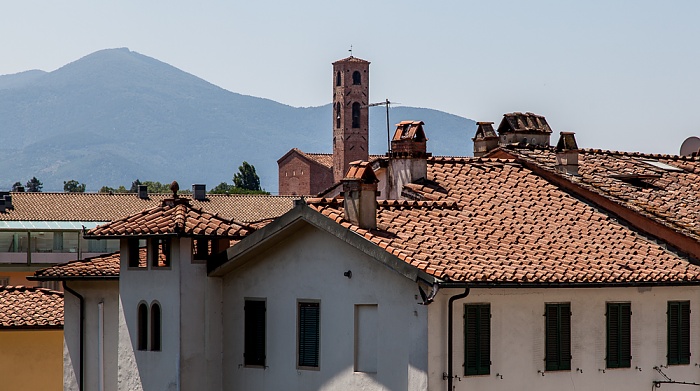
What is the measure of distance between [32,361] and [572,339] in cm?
1385

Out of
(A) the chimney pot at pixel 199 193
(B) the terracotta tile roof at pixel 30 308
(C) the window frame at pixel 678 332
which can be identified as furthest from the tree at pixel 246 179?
(C) the window frame at pixel 678 332

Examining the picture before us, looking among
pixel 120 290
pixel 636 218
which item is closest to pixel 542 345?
pixel 636 218

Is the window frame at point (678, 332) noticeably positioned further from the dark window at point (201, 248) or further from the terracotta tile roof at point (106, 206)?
the terracotta tile roof at point (106, 206)

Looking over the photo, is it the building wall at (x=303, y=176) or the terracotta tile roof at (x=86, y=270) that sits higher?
the building wall at (x=303, y=176)

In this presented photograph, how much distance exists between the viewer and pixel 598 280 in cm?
2373

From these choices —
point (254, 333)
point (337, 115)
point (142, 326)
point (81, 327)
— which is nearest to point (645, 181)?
point (254, 333)

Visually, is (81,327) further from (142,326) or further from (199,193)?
(199,193)

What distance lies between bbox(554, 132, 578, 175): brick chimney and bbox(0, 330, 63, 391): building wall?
11842mm

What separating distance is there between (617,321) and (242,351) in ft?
21.5

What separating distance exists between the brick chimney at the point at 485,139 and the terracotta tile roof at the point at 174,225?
10.2 metres

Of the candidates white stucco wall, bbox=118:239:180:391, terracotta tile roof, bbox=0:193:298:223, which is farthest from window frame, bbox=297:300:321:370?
terracotta tile roof, bbox=0:193:298:223

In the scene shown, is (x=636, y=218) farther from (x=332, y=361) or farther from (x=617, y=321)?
(x=332, y=361)

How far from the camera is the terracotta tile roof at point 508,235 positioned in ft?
74.4

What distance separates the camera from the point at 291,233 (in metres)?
23.9
